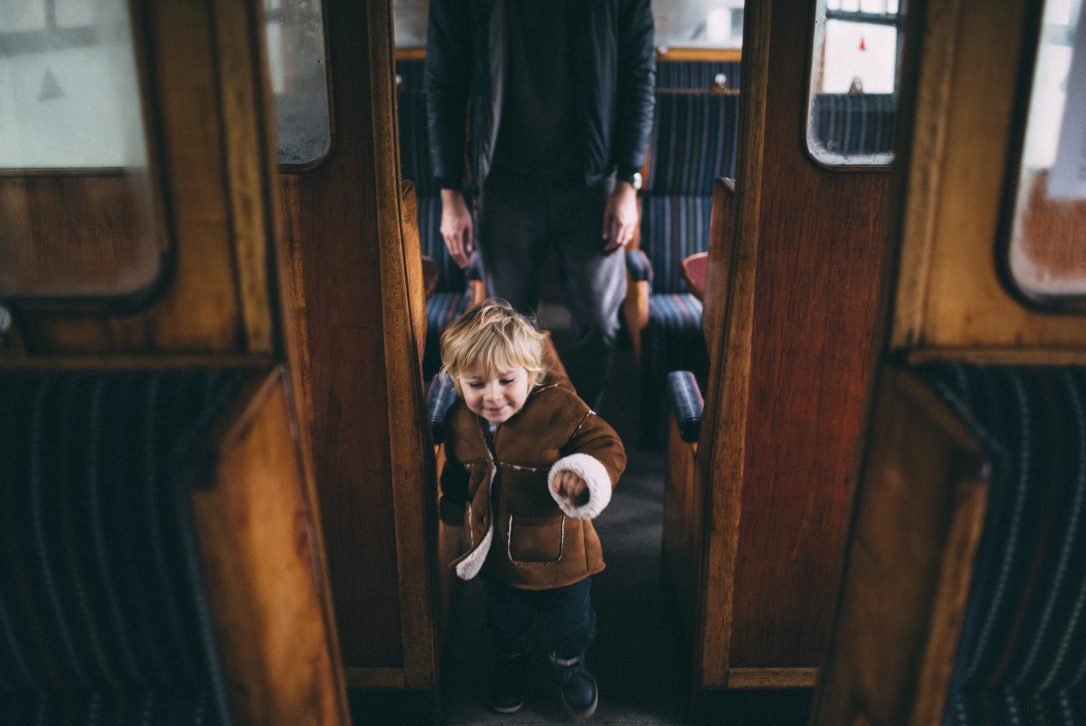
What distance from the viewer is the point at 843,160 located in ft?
4.50

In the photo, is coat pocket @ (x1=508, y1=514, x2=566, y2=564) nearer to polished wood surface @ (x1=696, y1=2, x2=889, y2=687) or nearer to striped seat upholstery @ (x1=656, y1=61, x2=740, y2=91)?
polished wood surface @ (x1=696, y1=2, x2=889, y2=687)

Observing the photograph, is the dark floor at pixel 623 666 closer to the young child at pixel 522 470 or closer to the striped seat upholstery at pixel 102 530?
the young child at pixel 522 470

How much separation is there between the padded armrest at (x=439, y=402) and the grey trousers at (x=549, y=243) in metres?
0.39

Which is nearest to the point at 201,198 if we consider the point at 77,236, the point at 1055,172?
the point at 77,236

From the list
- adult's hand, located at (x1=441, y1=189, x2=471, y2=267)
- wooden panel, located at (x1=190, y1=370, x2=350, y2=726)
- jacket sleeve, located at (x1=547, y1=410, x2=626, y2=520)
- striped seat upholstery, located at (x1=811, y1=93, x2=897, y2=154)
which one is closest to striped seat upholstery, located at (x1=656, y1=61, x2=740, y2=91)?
adult's hand, located at (x1=441, y1=189, x2=471, y2=267)

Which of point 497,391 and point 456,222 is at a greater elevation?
point 456,222

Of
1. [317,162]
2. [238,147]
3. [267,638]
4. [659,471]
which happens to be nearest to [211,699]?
[267,638]

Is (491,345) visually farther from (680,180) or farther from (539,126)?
(680,180)

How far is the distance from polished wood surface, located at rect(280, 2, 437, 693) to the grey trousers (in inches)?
30.1

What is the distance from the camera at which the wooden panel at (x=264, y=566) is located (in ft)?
2.25

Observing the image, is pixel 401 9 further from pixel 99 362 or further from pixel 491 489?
pixel 99 362

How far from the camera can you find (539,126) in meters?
2.05

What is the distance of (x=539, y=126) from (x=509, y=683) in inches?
53.9

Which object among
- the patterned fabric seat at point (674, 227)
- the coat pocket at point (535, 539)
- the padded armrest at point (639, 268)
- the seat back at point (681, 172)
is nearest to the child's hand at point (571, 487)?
the coat pocket at point (535, 539)
